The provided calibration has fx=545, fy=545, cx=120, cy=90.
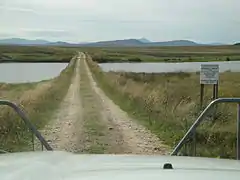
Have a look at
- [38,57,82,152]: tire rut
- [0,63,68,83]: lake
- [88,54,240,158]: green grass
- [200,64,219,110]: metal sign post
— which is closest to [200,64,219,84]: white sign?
[200,64,219,110]: metal sign post

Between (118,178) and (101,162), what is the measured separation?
659 mm

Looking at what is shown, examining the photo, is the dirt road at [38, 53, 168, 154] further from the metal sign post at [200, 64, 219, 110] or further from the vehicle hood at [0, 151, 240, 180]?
the vehicle hood at [0, 151, 240, 180]

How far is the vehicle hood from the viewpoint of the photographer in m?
2.31

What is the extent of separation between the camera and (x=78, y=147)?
13.0m

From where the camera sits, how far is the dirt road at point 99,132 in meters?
12.7

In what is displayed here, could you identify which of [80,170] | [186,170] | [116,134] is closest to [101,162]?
[80,170]

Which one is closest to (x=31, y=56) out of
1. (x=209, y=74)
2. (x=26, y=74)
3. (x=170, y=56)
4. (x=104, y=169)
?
(x=170, y=56)

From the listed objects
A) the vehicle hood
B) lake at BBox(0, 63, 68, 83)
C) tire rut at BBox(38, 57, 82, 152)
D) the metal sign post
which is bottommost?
lake at BBox(0, 63, 68, 83)

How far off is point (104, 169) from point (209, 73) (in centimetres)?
1439

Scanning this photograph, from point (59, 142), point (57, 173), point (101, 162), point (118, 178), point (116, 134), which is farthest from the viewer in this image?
point (116, 134)

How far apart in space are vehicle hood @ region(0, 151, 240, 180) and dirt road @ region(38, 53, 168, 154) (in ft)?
29.9

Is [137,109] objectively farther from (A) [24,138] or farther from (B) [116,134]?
(A) [24,138]

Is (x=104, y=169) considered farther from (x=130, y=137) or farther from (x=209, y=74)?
(x=209, y=74)

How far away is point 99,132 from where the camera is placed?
51.1 ft
